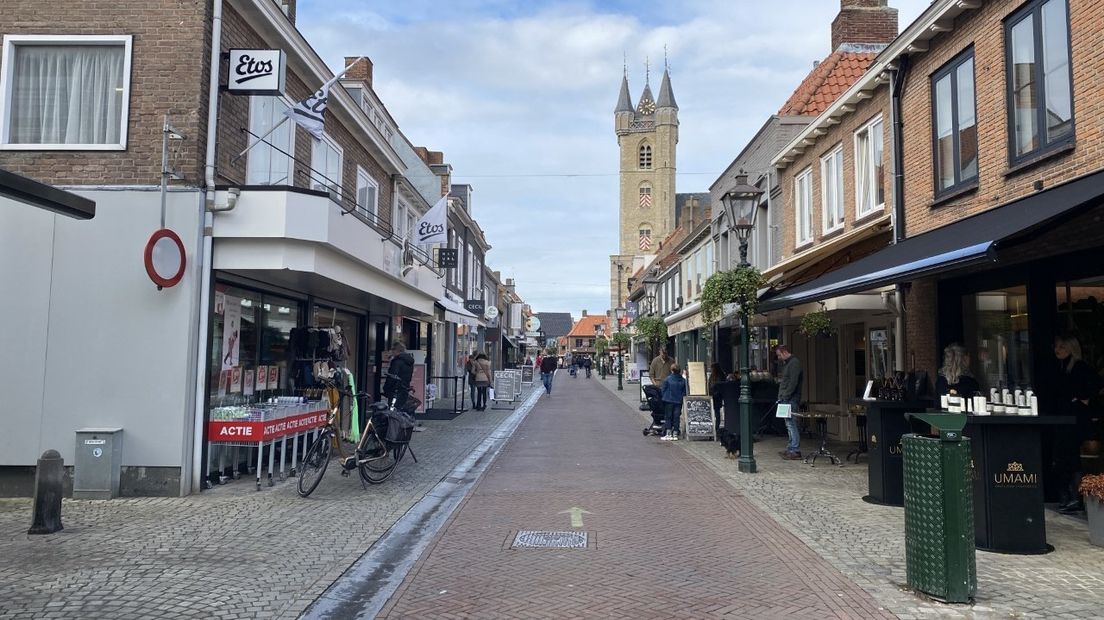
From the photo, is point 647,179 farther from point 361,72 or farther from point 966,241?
point 966,241

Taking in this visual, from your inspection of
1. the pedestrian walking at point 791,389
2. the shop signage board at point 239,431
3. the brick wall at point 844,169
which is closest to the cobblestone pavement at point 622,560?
the pedestrian walking at point 791,389

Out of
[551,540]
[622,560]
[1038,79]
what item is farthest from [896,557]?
[1038,79]

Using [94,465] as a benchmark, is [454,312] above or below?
above

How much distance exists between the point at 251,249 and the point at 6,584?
15.4ft

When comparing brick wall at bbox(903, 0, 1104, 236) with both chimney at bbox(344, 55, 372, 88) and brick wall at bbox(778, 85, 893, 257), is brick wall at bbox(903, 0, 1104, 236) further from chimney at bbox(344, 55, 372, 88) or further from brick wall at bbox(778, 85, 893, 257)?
chimney at bbox(344, 55, 372, 88)

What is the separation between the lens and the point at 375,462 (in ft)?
32.9

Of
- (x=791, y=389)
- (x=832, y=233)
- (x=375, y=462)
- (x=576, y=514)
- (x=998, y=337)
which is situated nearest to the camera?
(x=576, y=514)

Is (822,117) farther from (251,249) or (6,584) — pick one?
(6,584)

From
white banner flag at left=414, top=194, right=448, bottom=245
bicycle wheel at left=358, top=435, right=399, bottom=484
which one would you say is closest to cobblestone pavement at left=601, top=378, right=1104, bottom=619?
bicycle wheel at left=358, top=435, right=399, bottom=484

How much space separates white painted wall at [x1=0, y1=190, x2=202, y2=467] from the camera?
28.8 feet

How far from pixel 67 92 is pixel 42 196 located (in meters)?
3.15

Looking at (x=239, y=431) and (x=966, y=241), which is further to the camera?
(x=239, y=431)

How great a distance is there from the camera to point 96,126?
9234 mm

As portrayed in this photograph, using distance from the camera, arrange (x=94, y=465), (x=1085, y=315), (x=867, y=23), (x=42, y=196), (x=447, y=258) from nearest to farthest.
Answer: (x=42, y=196) → (x=1085, y=315) → (x=94, y=465) → (x=867, y=23) → (x=447, y=258)
